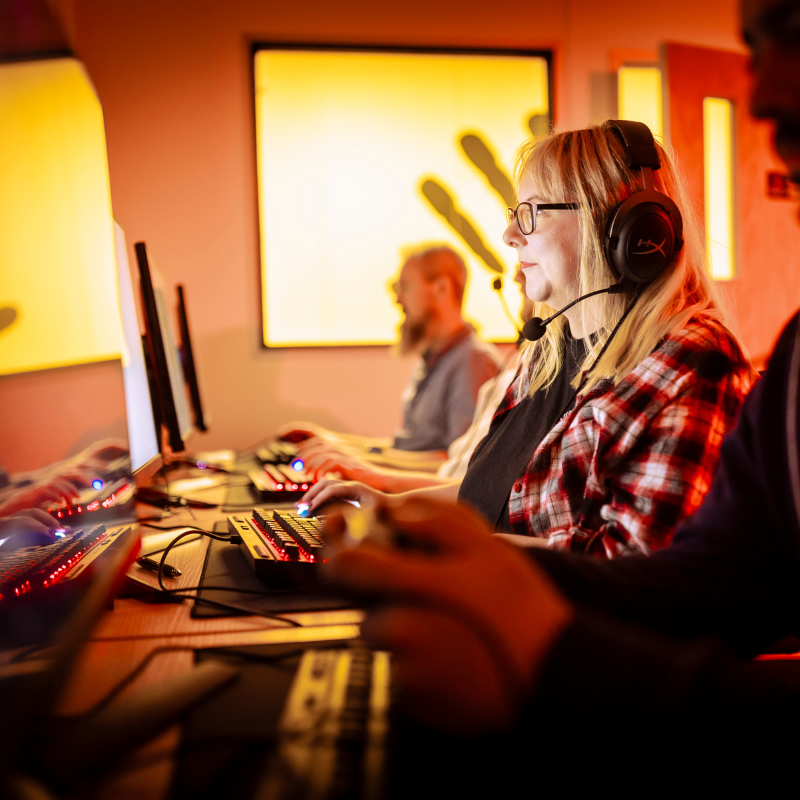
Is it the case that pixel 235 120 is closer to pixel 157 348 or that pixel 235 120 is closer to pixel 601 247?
pixel 157 348

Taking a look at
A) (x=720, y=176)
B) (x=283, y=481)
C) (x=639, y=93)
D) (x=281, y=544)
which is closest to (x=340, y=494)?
(x=281, y=544)

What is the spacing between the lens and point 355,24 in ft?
9.40

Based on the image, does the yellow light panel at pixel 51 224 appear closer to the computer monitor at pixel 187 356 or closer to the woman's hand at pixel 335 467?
the woman's hand at pixel 335 467

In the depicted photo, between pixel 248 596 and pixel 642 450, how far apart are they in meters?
0.53

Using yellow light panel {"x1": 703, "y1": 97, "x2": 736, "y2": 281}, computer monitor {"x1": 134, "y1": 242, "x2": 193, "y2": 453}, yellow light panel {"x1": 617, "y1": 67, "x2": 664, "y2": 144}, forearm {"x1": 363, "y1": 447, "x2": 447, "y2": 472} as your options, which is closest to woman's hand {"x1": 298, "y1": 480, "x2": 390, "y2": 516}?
computer monitor {"x1": 134, "y1": 242, "x2": 193, "y2": 453}

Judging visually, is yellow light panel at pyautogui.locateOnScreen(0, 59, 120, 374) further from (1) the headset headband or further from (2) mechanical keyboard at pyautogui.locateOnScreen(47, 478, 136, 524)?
(1) the headset headband

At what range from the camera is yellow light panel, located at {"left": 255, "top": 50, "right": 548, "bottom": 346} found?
2896 millimetres

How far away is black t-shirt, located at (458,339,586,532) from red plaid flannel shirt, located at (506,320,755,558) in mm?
117

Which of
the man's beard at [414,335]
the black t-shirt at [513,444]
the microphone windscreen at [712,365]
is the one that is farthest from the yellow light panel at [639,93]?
the microphone windscreen at [712,365]

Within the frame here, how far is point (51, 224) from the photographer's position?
2.27ft

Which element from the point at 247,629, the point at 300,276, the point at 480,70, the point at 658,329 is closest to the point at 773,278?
the point at 480,70

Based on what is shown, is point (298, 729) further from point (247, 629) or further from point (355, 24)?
point (355, 24)

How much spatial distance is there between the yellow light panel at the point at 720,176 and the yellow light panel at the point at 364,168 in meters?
0.76

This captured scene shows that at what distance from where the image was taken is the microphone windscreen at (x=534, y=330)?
3.68 ft
